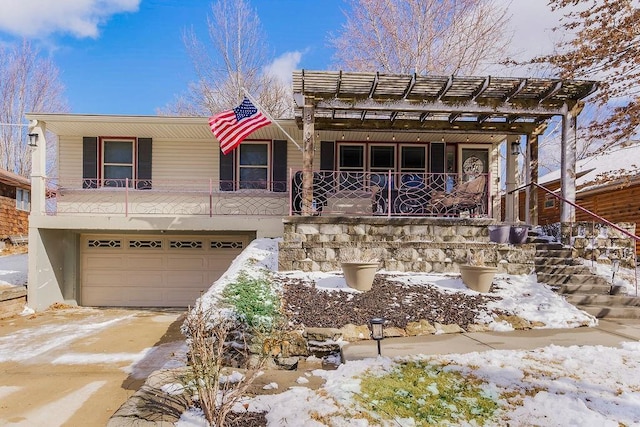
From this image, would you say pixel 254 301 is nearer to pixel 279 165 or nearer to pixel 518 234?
pixel 518 234

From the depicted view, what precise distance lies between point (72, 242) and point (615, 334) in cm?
1149

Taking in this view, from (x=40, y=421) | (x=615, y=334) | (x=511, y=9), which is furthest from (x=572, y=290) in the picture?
(x=511, y=9)

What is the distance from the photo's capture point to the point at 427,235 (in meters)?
6.83

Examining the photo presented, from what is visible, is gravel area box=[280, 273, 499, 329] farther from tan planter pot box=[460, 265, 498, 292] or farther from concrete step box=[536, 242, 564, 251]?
concrete step box=[536, 242, 564, 251]

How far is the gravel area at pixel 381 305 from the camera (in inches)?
197

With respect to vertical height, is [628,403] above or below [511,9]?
below

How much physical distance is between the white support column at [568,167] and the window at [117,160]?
9915 mm

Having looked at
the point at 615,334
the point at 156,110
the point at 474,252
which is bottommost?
the point at 615,334

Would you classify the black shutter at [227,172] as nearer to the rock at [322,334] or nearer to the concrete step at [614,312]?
the rock at [322,334]

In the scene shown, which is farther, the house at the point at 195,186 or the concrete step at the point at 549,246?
the house at the point at 195,186

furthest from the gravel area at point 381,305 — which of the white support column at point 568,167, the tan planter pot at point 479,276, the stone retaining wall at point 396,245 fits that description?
the white support column at point 568,167

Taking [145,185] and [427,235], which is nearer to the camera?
[427,235]

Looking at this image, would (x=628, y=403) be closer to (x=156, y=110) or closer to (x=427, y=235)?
(x=427, y=235)

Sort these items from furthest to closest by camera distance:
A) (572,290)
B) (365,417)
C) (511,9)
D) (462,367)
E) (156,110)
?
1. (156,110)
2. (511,9)
3. (572,290)
4. (462,367)
5. (365,417)
